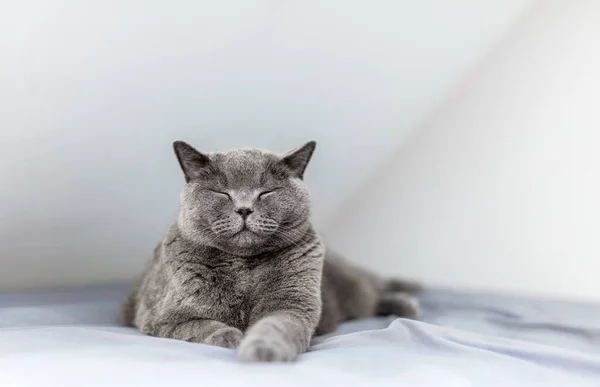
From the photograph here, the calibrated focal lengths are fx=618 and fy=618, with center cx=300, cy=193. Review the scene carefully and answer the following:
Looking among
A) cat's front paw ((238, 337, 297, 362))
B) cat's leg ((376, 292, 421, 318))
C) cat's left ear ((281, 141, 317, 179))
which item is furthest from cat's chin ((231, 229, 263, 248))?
cat's leg ((376, 292, 421, 318))

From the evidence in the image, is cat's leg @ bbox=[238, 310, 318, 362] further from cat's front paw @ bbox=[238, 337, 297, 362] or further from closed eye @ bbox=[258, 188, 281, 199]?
closed eye @ bbox=[258, 188, 281, 199]

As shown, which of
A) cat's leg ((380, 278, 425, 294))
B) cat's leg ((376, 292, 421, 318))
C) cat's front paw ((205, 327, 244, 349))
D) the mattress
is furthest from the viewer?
cat's leg ((380, 278, 425, 294))

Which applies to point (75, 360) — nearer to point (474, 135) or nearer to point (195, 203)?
point (195, 203)

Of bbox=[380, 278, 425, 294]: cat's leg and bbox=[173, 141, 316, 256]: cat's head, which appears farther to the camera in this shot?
bbox=[380, 278, 425, 294]: cat's leg

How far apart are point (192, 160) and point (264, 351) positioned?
58 cm

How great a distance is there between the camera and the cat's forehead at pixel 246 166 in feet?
4.72

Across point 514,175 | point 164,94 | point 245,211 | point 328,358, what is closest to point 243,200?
point 245,211

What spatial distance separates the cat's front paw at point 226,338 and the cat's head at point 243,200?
21 cm

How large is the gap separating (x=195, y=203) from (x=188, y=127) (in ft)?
2.05

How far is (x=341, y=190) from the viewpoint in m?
2.80

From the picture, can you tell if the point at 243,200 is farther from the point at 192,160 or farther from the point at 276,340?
the point at 276,340

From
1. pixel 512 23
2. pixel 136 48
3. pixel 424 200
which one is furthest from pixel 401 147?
pixel 136 48

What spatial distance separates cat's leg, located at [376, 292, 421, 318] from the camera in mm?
1959

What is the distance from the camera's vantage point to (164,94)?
1838 millimetres
